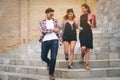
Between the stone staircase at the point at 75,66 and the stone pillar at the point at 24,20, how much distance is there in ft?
18.7

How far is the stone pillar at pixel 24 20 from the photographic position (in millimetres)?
15718

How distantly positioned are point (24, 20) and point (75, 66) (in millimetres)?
9293

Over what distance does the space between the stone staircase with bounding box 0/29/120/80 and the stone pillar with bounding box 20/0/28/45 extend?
5698 millimetres

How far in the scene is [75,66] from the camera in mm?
7164

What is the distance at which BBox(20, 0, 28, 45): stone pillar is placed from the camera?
A: 1572 cm

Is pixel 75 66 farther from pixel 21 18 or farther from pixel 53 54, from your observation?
pixel 21 18

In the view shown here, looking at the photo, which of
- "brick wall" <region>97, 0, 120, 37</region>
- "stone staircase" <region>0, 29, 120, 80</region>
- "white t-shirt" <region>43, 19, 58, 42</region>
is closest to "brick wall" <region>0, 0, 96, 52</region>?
"brick wall" <region>97, 0, 120, 37</region>

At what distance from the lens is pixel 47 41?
609 cm

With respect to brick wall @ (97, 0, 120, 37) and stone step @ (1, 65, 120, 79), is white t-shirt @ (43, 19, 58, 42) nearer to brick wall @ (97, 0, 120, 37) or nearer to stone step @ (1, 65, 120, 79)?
stone step @ (1, 65, 120, 79)

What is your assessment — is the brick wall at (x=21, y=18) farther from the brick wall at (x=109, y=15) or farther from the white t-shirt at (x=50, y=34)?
the white t-shirt at (x=50, y=34)

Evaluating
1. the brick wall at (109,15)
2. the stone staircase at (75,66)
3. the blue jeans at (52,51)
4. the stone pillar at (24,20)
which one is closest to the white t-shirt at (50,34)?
the blue jeans at (52,51)

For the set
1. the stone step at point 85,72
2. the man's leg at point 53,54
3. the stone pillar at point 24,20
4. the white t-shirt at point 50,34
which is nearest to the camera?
the man's leg at point 53,54

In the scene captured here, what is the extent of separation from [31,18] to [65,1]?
2392 millimetres

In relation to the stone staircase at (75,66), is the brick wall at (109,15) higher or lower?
higher
